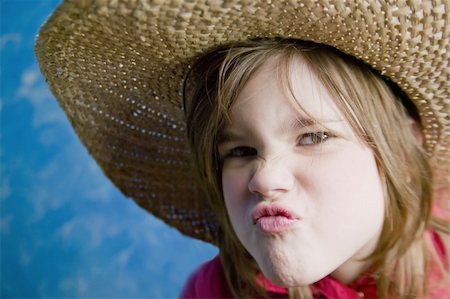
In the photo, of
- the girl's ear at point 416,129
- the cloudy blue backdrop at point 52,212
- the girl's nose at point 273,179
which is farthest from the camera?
the cloudy blue backdrop at point 52,212

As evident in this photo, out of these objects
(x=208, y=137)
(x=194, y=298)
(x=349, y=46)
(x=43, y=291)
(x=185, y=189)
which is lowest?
(x=43, y=291)

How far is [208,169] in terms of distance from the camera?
1.11 meters

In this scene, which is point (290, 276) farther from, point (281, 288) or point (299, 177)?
point (281, 288)

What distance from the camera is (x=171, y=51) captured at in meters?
0.93

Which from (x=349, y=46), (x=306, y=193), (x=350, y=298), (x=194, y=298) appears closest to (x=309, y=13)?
(x=349, y=46)

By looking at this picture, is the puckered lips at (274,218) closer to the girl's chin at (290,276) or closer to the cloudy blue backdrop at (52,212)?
the girl's chin at (290,276)

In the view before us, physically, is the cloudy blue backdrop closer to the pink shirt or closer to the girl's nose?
the pink shirt

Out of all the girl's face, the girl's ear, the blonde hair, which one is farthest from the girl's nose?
the girl's ear

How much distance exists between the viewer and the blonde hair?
0.94 m

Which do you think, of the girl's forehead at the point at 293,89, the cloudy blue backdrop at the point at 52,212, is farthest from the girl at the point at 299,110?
the cloudy blue backdrop at the point at 52,212

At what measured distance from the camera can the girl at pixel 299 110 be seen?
846 mm

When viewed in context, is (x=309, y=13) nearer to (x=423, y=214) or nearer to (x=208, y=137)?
(x=208, y=137)

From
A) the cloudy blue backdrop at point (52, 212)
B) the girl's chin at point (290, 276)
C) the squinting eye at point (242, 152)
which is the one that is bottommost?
the cloudy blue backdrop at point (52, 212)

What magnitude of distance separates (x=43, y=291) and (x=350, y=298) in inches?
35.8
